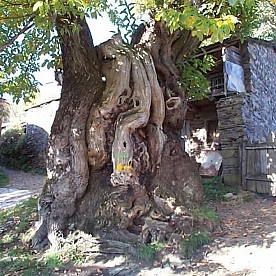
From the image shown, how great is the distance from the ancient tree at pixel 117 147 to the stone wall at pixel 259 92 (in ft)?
19.0

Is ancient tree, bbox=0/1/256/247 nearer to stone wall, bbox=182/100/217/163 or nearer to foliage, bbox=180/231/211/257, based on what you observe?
foliage, bbox=180/231/211/257

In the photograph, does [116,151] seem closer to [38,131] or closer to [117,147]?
[117,147]

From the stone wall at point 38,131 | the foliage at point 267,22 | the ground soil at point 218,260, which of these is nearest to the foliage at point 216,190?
the ground soil at point 218,260

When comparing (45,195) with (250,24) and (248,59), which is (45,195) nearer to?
(250,24)

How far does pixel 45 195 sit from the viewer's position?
5109 millimetres

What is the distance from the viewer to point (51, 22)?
13.5 ft

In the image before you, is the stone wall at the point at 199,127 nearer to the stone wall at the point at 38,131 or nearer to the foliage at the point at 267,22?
the stone wall at the point at 38,131

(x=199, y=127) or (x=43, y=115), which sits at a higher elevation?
(x=43, y=115)

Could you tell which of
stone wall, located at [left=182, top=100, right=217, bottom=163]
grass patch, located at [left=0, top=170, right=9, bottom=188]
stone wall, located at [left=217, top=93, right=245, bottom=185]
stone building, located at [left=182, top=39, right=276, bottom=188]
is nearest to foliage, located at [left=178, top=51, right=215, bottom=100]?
stone building, located at [left=182, top=39, right=276, bottom=188]

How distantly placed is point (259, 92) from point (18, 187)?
9556mm

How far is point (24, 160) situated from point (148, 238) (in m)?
13.7

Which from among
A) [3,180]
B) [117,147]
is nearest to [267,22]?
[3,180]

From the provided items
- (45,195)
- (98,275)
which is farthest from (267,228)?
(45,195)

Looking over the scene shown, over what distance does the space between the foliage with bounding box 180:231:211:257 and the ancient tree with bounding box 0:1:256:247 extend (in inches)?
6.1
